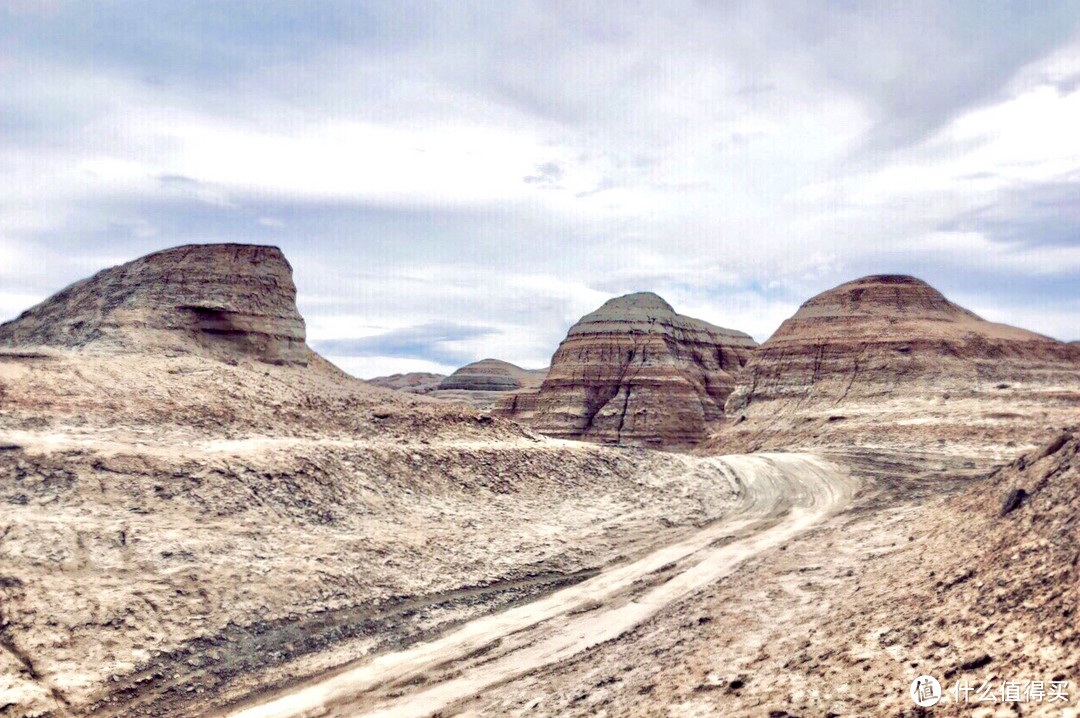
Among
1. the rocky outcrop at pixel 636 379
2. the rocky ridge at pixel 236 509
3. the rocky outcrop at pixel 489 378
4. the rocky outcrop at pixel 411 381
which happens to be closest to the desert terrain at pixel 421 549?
the rocky ridge at pixel 236 509

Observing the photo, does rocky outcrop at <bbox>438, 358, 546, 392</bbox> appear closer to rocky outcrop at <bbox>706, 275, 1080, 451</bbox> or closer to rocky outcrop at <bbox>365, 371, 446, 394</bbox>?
rocky outcrop at <bbox>365, 371, 446, 394</bbox>

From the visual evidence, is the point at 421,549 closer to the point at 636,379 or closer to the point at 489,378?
the point at 636,379

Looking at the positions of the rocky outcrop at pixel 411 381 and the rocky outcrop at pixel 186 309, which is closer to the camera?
the rocky outcrop at pixel 186 309

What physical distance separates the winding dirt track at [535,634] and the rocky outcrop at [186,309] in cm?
1984

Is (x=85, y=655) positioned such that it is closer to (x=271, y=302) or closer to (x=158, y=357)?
(x=158, y=357)

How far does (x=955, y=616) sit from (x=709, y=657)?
4285mm

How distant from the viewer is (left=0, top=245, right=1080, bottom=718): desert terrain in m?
13.9

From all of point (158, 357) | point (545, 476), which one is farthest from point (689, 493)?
point (158, 357)

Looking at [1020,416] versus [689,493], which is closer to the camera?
[689,493]

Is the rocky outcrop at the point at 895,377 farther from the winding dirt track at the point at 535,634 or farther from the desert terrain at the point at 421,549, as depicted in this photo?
the winding dirt track at the point at 535,634

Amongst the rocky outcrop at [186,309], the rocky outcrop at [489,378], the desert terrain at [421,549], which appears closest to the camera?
the desert terrain at [421,549]

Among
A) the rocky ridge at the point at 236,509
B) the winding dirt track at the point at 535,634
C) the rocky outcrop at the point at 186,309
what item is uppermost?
the rocky outcrop at the point at 186,309

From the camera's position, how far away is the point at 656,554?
2603cm

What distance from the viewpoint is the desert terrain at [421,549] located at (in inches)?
549
